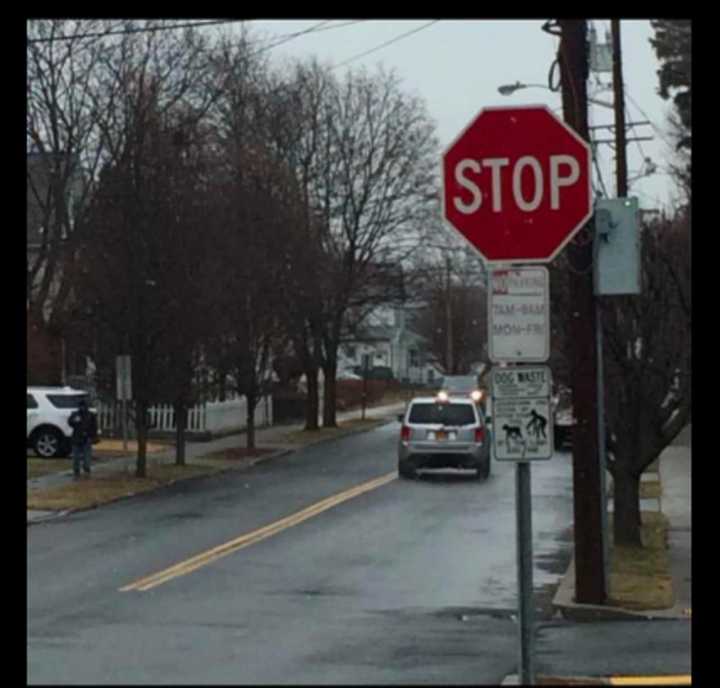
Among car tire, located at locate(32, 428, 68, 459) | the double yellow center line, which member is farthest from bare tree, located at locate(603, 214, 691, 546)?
car tire, located at locate(32, 428, 68, 459)

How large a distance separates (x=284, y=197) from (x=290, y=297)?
109 inches

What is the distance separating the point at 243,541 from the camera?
18.7 m

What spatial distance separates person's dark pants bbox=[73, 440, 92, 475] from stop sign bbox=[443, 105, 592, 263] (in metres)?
20.4

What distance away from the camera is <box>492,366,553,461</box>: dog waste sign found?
27.6ft

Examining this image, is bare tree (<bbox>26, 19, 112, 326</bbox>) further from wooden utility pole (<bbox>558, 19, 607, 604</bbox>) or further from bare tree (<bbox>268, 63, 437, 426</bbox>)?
wooden utility pole (<bbox>558, 19, 607, 604</bbox>)

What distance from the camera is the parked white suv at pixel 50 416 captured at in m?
32.4

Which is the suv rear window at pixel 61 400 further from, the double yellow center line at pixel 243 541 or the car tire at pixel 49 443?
the double yellow center line at pixel 243 541

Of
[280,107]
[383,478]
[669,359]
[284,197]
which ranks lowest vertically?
[383,478]

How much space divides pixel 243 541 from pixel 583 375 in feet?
21.0

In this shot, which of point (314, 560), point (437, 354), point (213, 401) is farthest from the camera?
point (437, 354)

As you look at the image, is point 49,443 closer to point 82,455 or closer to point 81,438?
point 82,455

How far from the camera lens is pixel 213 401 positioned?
42.2 meters
